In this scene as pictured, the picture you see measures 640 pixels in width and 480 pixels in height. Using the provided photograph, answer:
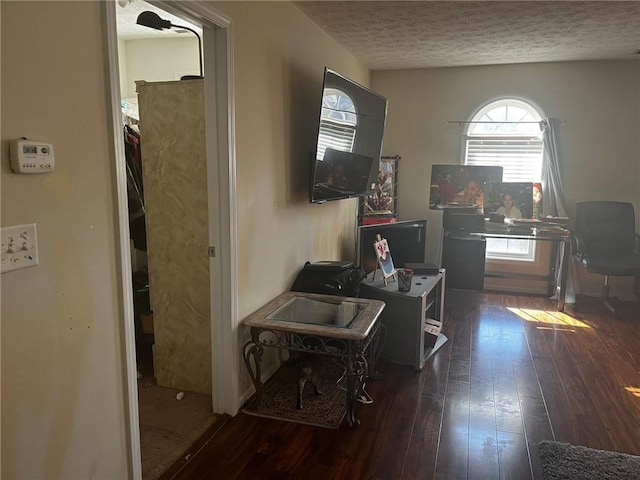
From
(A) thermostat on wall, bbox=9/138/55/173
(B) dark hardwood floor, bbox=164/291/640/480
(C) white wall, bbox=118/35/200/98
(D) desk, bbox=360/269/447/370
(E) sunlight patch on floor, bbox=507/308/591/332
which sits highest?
(C) white wall, bbox=118/35/200/98

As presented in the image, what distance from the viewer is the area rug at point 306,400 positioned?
2.60 m

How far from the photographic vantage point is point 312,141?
3.55m

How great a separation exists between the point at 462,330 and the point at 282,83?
239cm

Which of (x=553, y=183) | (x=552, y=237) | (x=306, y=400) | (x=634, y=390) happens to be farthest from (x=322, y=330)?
(x=553, y=183)

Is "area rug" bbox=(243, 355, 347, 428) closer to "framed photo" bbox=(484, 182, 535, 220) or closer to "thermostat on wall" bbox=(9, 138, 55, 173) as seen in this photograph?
"thermostat on wall" bbox=(9, 138, 55, 173)

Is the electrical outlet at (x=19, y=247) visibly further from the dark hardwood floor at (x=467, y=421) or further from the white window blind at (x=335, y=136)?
the white window blind at (x=335, y=136)

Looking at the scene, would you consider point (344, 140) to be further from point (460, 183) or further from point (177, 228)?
point (460, 183)

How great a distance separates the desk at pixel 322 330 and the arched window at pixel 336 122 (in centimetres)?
96

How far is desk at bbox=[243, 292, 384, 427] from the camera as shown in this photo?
2.47m

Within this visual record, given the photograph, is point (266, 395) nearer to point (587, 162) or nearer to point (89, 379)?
point (89, 379)

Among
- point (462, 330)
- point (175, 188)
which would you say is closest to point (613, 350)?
point (462, 330)

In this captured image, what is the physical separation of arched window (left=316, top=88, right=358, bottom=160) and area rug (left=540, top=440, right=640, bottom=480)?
209 cm

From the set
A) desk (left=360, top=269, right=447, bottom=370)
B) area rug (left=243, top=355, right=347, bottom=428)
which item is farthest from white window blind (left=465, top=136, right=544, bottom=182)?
area rug (left=243, top=355, right=347, bottom=428)

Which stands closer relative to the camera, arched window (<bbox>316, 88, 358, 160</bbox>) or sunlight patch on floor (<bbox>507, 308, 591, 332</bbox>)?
arched window (<bbox>316, 88, 358, 160</bbox>)
